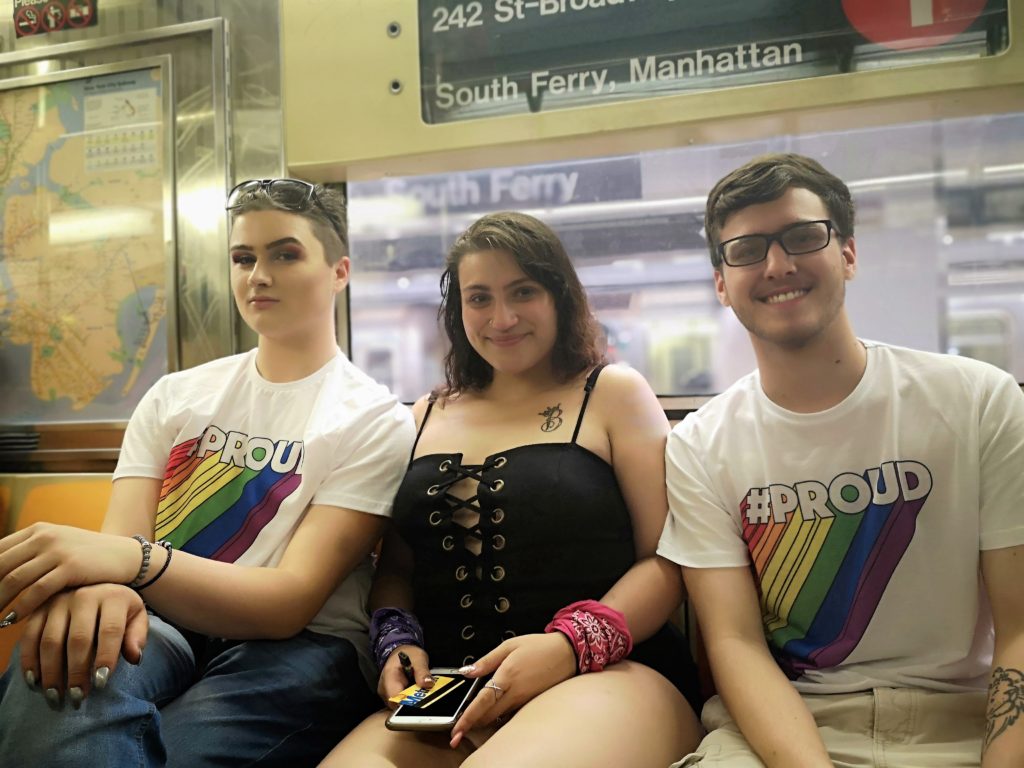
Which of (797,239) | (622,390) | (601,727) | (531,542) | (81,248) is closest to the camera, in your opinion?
(601,727)

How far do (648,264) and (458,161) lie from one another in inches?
27.0

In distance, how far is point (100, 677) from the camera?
4.37 feet

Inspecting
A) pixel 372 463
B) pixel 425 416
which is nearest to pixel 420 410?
pixel 425 416

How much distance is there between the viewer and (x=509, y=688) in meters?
1.53

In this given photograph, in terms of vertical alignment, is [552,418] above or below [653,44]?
below

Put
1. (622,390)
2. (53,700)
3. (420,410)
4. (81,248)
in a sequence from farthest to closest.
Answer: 1. (81,248)
2. (420,410)
3. (622,390)
4. (53,700)

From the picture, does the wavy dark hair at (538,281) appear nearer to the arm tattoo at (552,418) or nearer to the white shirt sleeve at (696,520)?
the arm tattoo at (552,418)

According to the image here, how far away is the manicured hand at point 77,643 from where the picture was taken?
1.33m

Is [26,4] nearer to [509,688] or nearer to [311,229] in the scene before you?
[311,229]

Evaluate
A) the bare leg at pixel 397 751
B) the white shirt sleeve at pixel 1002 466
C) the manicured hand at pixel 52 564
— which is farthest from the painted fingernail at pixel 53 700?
the white shirt sleeve at pixel 1002 466

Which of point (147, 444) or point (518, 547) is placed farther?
point (147, 444)

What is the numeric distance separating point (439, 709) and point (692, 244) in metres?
1.65

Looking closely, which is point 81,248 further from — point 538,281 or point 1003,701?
point 1003,701

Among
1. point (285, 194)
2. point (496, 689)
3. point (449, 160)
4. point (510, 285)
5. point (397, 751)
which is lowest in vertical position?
point (397, 751)
